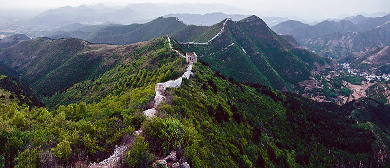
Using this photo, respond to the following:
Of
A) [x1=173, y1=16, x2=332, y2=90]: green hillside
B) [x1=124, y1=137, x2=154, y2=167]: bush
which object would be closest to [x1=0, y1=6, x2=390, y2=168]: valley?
[x1=124, y1=137, x2=154, y2=167]: bush

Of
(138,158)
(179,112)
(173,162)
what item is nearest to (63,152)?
(138,158)

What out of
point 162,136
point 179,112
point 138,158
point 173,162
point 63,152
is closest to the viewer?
point 63,152

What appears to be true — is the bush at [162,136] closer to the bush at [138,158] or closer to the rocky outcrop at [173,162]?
the rocky outcrop at [173,162]

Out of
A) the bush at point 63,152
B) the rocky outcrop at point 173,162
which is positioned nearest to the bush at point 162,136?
the rocky outcrop at point 173,162

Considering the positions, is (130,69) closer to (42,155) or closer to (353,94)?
(42,155)

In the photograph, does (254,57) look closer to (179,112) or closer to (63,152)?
(179,112)

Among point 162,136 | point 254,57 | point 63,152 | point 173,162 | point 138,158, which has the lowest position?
point 254,57

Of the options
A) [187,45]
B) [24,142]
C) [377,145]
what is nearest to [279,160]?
[24,142]

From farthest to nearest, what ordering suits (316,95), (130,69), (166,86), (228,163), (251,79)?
(316,95) < (251,79) < (130,69) < (166,86) < (228,163)
